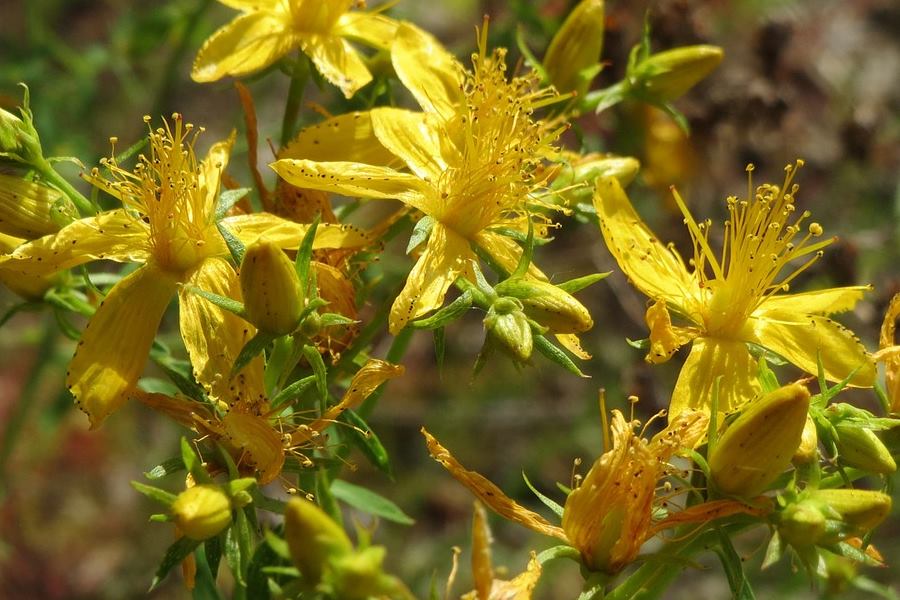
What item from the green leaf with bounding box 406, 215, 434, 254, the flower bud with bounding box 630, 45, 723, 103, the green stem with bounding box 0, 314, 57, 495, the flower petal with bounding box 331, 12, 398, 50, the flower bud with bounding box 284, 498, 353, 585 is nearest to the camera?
the flower bud with bounding box 284, 498, 353, 585

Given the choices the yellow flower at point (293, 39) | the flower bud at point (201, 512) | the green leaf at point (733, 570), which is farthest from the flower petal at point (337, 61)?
the green leaf at point (733, 570)

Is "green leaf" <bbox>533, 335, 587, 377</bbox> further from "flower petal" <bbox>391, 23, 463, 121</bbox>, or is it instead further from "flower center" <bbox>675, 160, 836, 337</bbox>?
"flower petal" <bbox>391, 23, 463, 121</bbox>

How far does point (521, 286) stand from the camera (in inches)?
83.0

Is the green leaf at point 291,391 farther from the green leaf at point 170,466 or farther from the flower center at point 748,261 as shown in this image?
the flower center at point 748,261

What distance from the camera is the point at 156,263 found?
2.27 metres

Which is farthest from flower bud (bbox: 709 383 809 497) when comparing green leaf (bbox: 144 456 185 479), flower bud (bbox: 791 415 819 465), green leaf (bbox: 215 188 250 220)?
green leaf (bbox: 215 188 250 220)

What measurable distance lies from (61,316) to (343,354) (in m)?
0.71

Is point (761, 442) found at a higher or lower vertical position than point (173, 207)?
lower

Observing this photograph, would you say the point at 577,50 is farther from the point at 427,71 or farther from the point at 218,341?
the point at 218,341

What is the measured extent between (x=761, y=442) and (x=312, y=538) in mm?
855

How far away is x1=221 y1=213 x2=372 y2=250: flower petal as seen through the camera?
2.21 meters

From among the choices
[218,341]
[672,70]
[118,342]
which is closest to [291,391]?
[218,341]

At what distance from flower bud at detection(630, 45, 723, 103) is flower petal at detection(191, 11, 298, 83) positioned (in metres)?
0.93

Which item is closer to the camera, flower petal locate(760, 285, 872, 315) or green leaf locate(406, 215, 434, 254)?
green leaf locate(406, 215, 434, 254)
